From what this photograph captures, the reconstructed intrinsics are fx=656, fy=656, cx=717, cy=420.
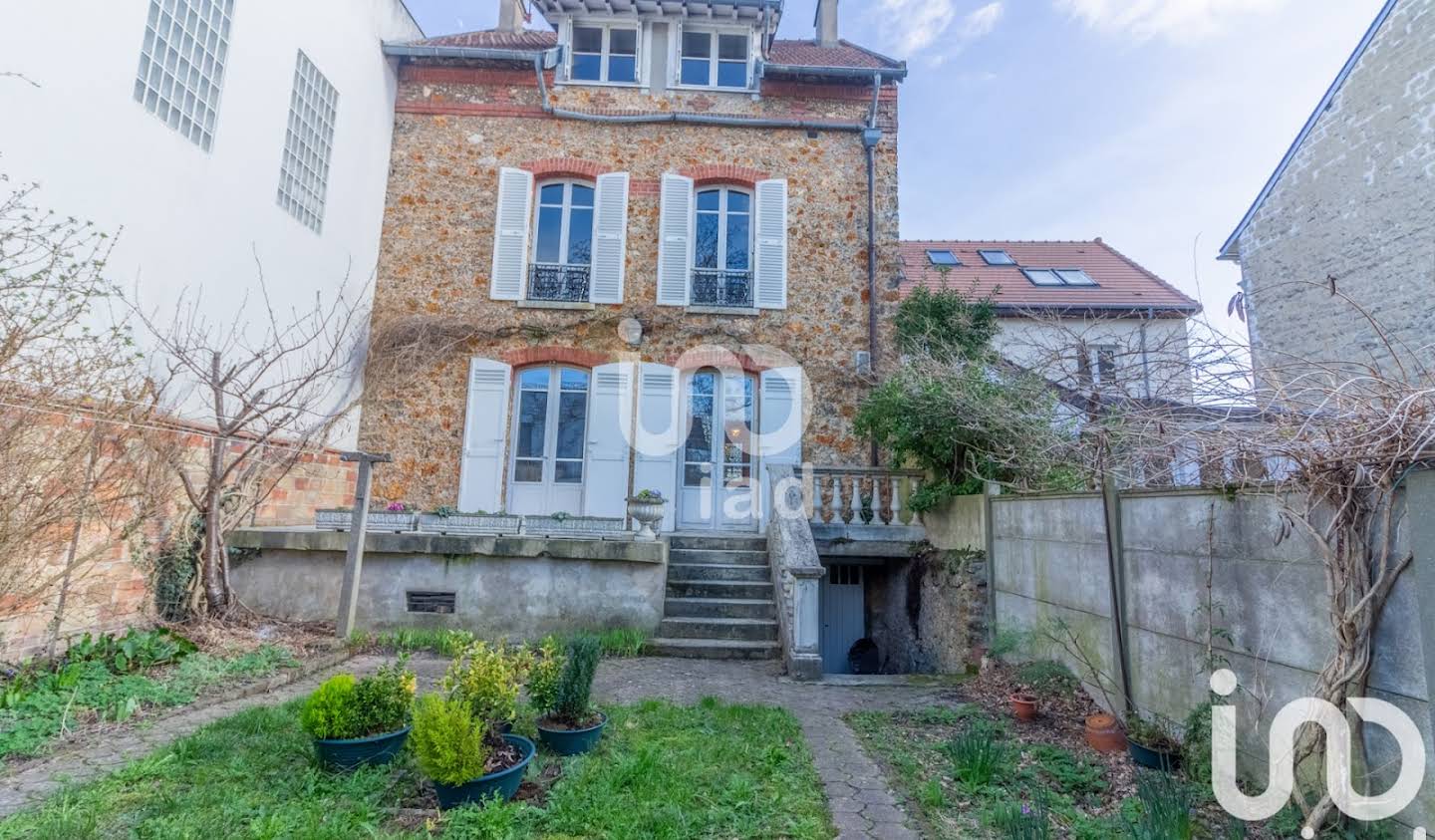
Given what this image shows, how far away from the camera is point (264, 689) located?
429cm

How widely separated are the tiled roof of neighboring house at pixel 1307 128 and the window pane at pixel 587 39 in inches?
407

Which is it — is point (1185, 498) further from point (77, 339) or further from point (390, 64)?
point (390, 64)

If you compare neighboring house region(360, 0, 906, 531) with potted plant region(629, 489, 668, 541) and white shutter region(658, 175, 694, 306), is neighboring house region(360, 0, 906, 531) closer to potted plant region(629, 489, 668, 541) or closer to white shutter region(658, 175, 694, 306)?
white shutter region(658, 175, 694, 306)

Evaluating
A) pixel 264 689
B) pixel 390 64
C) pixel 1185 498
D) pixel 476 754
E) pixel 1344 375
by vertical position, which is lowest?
pixel 264 689

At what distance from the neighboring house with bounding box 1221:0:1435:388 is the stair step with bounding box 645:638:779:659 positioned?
6.54 metres

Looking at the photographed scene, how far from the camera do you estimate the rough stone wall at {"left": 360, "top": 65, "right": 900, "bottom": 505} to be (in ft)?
26.9

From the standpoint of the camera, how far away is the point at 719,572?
251 inches

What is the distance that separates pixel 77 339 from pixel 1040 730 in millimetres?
6678

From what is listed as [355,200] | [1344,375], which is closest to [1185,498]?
[1344,375]

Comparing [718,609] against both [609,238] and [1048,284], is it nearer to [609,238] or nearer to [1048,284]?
[609,238]

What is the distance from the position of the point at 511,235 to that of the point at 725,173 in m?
2.96

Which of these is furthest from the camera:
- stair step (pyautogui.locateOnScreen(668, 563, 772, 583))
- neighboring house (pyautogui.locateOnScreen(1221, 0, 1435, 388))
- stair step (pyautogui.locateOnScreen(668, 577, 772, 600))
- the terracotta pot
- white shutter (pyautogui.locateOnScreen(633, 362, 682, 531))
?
white shutter (pyautogui.locateOnScreen(633, 362, 682, 531))

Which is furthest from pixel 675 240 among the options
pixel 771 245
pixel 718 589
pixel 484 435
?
pixel 718 589

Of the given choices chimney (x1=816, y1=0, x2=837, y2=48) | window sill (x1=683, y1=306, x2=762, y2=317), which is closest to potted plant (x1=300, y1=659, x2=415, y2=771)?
window sill (x1=683, y1=306, x2=762, y2=317)
